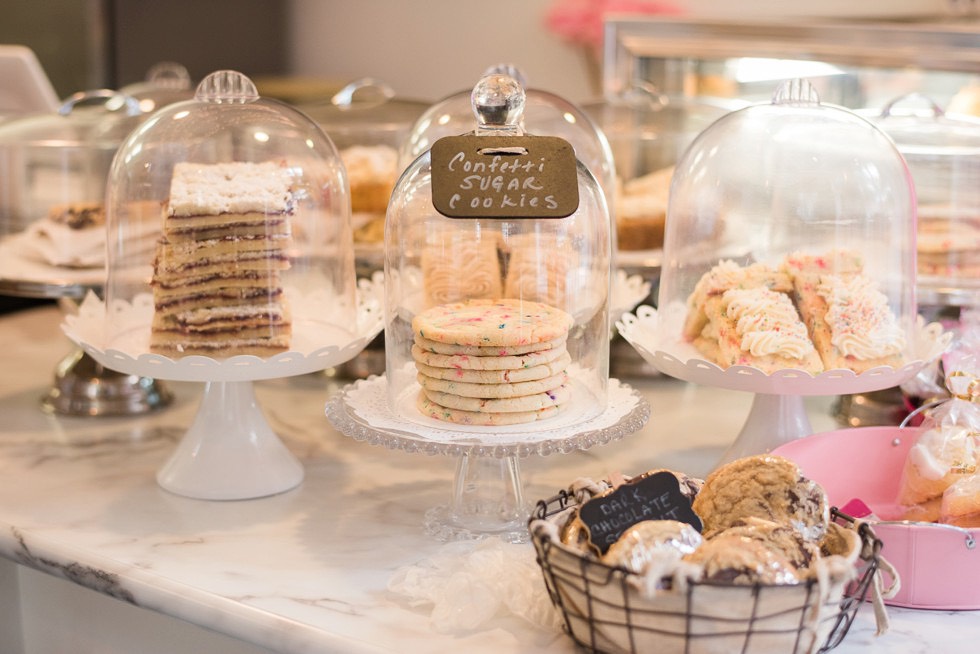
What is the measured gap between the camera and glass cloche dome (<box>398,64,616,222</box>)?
2111mm

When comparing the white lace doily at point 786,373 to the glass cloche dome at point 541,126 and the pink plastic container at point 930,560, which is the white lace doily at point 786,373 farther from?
the glass cloche dome at point 541,126

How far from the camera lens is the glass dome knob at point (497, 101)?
1464mm

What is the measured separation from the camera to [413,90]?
489cm

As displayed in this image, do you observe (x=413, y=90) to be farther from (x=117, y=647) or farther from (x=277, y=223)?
(x=117, y=647)

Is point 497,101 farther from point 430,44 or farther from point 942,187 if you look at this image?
point 430,44

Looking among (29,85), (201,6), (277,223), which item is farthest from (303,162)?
(201,6)

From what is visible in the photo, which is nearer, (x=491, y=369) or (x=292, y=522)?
(x=491, y=369)

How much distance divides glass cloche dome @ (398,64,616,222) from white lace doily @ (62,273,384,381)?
332 mm

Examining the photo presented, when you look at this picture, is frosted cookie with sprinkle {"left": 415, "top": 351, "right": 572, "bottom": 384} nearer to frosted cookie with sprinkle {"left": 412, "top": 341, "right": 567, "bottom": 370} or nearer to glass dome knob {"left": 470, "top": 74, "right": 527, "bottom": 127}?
frosted cookie with sprinkle {"left": 412, "top": 341, "right": 567, "bottom": 370}

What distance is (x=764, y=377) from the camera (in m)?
1.50

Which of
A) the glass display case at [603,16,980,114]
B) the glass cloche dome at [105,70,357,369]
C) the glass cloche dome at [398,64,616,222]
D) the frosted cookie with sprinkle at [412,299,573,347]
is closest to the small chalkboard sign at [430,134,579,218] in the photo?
the frosted cookie with sprinkle at [412,299,573,347]

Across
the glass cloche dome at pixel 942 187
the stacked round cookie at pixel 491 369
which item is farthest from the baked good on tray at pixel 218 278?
the glass cloche dome at pixel 942 187

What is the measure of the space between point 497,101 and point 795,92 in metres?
0.52

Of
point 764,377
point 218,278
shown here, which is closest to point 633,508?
point 764,377
